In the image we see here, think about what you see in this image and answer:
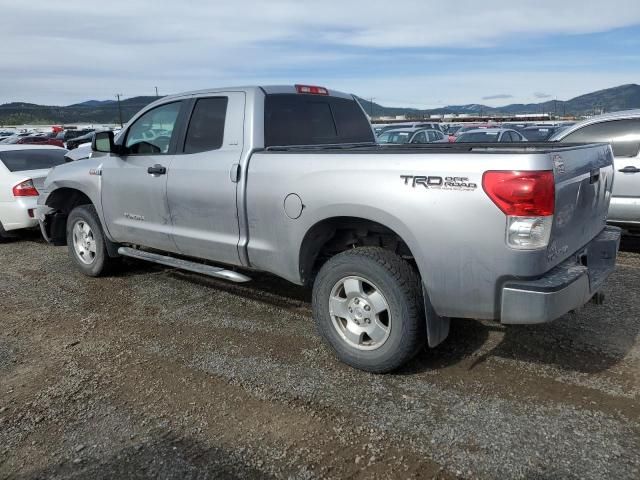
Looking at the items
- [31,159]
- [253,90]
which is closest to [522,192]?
[253,90]

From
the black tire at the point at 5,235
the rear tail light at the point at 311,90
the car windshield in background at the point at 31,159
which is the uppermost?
the rear tail light at the point at 311,90

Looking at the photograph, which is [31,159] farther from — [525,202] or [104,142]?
[525,202]

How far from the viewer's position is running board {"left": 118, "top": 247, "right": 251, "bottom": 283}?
14.6 ft

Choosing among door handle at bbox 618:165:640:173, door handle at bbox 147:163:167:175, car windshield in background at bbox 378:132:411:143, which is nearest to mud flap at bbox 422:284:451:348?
door handle at bbox 147:163:167:175

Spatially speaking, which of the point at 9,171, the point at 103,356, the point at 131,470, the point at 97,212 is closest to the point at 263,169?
the point at 103,356

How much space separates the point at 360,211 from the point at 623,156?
15.4ft

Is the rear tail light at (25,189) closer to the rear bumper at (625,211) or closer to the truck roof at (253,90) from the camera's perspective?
Result: the truck roof at (253,90)

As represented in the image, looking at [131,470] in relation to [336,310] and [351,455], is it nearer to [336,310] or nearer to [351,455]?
[351,455]

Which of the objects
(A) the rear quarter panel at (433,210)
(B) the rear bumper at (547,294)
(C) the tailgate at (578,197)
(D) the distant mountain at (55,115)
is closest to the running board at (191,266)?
(A) the rear quarter panel at (433,210)

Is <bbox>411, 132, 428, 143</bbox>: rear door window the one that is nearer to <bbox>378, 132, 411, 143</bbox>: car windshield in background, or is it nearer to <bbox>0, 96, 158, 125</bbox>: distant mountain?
<bbox>378, 132, 411, 143</bbox>: car windshield in background

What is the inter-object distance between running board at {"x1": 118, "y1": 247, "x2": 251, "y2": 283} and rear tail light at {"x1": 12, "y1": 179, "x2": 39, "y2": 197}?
3.16 meters

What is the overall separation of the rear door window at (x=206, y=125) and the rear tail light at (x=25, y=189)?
432 centimetres

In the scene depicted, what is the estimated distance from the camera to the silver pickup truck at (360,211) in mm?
2988

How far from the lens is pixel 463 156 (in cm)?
304
